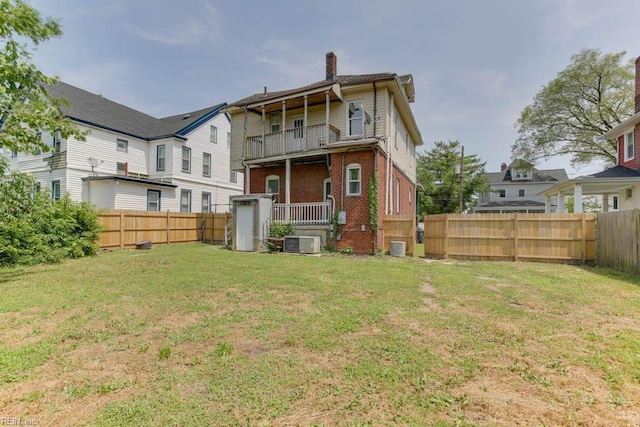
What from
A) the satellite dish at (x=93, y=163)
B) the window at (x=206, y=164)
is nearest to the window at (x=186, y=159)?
the window at (x=206, y=164)

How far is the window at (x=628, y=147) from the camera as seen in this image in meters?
A: 16.7

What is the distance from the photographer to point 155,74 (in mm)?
18625

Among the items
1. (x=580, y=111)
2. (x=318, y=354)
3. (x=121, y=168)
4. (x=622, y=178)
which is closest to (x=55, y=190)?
(x=121, y=168)

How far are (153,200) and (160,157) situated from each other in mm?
3775

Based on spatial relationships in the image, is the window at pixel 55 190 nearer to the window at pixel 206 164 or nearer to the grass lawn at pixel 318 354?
the window at pixel 206 164

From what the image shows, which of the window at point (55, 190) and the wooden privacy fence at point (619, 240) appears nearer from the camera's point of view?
the wooden privacy fence at point (619, 240)

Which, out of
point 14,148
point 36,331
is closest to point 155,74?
point 14,148

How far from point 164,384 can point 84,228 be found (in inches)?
483

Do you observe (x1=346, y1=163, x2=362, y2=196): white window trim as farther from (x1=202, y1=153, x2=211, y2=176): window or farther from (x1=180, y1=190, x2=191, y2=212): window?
(x1=202, y1=153, x2=211, y2=176): window

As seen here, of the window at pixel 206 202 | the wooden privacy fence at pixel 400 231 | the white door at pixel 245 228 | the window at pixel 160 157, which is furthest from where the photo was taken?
the window at pixel 206 202

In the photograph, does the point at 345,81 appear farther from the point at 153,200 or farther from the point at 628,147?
the point at 628,147

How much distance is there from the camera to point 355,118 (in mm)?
14859

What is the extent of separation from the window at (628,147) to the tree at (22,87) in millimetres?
26341

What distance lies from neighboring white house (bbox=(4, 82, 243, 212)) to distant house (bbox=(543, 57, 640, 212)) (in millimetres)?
19042
